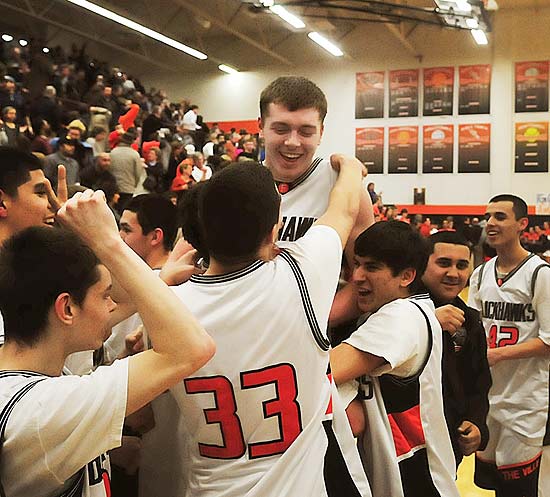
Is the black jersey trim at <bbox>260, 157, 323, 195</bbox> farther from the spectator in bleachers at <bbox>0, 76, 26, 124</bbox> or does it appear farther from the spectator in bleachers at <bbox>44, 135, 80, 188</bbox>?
the spectator in bleachers at <bbox>0, 76, 26, 124</bbox>

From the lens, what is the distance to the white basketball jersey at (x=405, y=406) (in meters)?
2.30

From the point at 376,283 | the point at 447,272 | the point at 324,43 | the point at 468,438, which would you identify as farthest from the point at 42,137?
the point at 324,43

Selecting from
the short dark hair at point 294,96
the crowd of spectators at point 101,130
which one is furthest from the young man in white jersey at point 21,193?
the crowd of spectators at point 101,130

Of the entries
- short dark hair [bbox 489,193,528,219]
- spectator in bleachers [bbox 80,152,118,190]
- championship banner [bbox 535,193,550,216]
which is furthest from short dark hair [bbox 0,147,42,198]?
championship banner [bbox 535,193,550,216]

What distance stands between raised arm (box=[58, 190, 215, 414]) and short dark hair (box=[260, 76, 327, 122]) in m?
1.12

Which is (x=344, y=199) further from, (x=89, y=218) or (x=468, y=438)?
(x=468, y=438)

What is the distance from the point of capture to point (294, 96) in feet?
8.44

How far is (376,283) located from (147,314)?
1189mm

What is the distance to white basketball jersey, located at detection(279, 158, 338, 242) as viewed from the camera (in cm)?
266

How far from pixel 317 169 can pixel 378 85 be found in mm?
19675

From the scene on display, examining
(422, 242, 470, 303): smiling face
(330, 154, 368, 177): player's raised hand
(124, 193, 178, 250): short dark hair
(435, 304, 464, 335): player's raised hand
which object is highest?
(330, 154, 368, 177): player's raised hand

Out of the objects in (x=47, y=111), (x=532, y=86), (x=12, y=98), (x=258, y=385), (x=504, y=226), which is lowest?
(x=258, y=385)

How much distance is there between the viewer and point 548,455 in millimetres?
4707

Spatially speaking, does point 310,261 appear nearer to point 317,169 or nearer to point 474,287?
point 317,169
